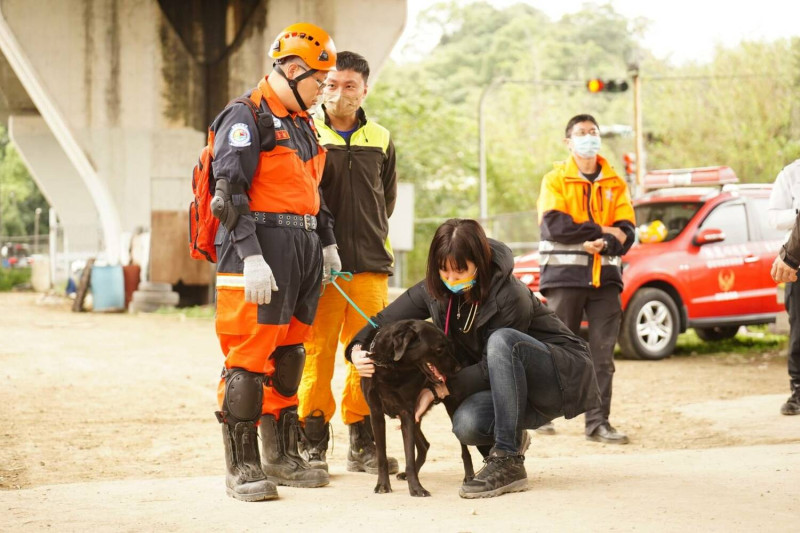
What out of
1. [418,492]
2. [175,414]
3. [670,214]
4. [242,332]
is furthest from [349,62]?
[670,214]

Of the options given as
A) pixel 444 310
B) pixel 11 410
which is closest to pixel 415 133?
pixel 11 410

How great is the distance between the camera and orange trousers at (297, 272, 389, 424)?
612 cm

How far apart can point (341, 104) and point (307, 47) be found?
782mm

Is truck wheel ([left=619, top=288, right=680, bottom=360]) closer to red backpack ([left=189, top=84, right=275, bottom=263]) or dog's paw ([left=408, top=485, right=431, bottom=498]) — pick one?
dog's paw ([left=408, top=485, right=431, bottom=498])

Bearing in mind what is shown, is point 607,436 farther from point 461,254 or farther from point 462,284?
point 461,254

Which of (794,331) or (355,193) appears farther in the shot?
(794,331)

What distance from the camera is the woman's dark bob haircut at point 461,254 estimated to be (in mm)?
5230

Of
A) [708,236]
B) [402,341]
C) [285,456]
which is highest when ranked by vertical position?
[708,236]

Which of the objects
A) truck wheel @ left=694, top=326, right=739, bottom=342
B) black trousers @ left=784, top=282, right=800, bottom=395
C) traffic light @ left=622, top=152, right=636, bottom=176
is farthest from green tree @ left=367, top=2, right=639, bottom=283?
black trousers @ left=784, top=282, right=800, bottom=395

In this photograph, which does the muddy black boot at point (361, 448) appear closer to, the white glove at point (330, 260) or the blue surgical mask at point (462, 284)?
the white glove at point (330, 260)

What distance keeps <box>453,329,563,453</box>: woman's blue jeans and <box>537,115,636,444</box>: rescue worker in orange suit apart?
7.11ft

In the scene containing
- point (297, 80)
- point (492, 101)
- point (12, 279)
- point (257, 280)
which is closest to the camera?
point (257, 280)

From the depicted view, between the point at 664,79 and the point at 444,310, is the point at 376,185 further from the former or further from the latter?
the point at 664,79

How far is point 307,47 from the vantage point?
536 centimetres
